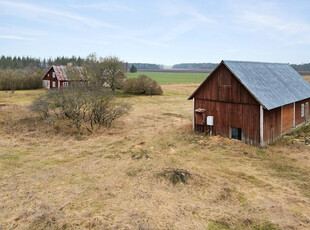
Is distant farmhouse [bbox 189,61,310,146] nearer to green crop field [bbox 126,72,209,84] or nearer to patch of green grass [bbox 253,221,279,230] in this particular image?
patch of green grass [bbox 253,221,279,230]

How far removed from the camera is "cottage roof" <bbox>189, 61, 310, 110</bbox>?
18.3 m

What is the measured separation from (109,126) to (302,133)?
16.4 metres

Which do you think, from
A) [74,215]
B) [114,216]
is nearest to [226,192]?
[114,216]

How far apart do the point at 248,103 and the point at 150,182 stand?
977 cm

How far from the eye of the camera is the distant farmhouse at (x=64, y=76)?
47.9 metres

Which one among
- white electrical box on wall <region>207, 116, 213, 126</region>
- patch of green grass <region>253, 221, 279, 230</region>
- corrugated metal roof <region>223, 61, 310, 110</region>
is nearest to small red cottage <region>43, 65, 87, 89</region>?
white electrical box on wall <region>207, 116, 213, 126</region>

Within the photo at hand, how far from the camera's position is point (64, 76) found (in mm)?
58062

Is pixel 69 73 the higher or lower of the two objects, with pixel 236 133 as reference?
higher

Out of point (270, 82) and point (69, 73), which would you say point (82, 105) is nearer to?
point (270, 82)

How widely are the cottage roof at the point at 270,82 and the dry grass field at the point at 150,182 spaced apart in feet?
9.93

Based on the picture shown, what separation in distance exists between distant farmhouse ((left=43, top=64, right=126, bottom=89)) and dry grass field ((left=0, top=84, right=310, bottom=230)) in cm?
2734

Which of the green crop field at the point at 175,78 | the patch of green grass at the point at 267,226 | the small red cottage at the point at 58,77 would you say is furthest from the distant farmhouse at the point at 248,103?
the green crop field at the point at 175,78

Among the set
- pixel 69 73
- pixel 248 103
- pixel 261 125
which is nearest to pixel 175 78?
pixel 69 73

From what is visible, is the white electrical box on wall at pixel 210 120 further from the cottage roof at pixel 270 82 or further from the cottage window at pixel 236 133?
the cottage roof at pixel 270 82
